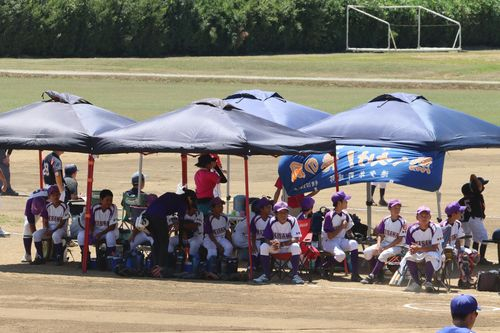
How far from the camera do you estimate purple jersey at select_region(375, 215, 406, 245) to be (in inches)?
727

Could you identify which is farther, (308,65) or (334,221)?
(308,65)

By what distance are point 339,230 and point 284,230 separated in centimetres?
93

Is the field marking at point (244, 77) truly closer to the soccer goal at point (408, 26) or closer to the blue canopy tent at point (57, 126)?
the soccer goal at point (408, 26)

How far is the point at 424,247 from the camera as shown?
1769 cm

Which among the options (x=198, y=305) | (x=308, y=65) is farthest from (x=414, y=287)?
(x=308, y=65)

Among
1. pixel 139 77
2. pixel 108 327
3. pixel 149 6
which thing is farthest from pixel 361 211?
pixel 149 6

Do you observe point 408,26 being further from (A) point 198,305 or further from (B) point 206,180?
(A) point 198,305

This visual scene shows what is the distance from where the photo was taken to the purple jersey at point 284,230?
59.5 ft

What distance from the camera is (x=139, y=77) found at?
57.3m

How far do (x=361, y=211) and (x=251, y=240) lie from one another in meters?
6.86

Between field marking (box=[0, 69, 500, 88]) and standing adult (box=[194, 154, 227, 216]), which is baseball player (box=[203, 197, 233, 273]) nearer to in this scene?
standing adult (box=[194, 154, 227, 216])

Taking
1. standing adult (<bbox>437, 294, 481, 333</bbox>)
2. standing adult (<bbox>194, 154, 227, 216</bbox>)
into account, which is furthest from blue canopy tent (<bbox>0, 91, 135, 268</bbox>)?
standing adult (<bbox>437, 294, 481, 333</bbox>)

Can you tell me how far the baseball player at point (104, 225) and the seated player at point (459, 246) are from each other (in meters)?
4.54

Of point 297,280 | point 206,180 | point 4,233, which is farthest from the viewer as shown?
point 4,233
